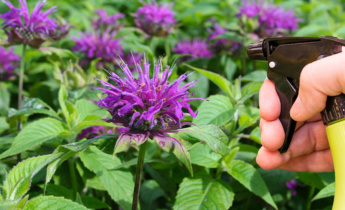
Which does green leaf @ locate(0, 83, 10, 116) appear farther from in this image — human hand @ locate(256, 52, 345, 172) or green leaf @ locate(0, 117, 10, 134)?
human hand @ locate(256, 52, 345, 172)

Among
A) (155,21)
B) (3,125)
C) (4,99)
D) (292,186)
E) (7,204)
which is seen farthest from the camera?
(155,21)

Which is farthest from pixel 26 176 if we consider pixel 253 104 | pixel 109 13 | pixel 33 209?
pixel 109 13

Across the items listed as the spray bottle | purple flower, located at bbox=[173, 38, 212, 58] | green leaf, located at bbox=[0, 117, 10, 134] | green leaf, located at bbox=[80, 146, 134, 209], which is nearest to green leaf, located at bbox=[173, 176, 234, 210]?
green leaf, located at bbox=[80, 146, 134, 209]

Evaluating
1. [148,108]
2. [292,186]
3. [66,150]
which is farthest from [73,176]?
[292,186]

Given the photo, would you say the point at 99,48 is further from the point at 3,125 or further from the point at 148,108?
the point at 148,108

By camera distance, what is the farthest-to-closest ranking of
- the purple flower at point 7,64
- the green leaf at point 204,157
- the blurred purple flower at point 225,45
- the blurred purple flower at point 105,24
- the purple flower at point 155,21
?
the blurred purple flower at point 105,24, the purple flower at point 155,21, the blurred purple flower at point 225,45, the purple flower at point 7,64, the green leaf at point 204,157

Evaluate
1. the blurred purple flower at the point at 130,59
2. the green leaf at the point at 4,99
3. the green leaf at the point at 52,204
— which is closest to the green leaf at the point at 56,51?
the green leaf at the point at 4,99

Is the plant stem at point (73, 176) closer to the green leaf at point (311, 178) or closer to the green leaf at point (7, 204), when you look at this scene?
the green leaf at point (7, 204)
